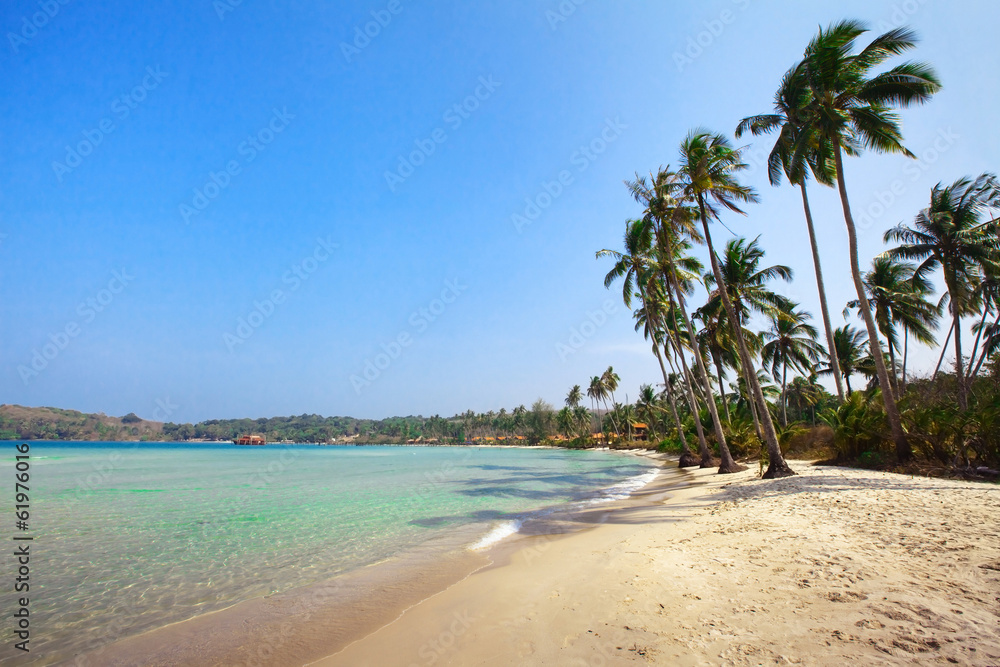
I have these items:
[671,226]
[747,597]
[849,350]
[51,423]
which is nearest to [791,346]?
[849,350]

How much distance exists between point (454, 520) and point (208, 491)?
45.4ft

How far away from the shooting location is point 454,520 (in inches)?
464

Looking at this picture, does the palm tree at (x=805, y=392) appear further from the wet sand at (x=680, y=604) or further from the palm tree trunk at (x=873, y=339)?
the wet sand at (x=680, y=604)

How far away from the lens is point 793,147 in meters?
14.9

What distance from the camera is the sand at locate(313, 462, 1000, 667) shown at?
3412 mm

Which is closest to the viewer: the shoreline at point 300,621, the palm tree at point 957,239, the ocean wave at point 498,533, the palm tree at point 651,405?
the shoreline at point 300,621

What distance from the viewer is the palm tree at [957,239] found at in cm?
1892

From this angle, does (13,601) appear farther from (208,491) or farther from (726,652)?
(208,491)

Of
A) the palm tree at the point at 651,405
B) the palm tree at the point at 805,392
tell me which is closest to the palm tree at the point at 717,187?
the palm tree at the point at 805,392

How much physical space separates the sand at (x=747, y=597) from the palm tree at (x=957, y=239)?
55.5 feet

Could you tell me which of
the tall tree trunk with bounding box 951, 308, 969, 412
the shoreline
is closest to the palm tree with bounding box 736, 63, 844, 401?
the tall tree trunk with bounding box 951, 308, 969, 412

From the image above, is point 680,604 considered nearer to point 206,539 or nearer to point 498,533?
point 498,533

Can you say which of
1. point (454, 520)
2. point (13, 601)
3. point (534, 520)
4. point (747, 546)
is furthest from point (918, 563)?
point (13, 601)

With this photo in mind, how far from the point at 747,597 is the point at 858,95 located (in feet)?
52.8
